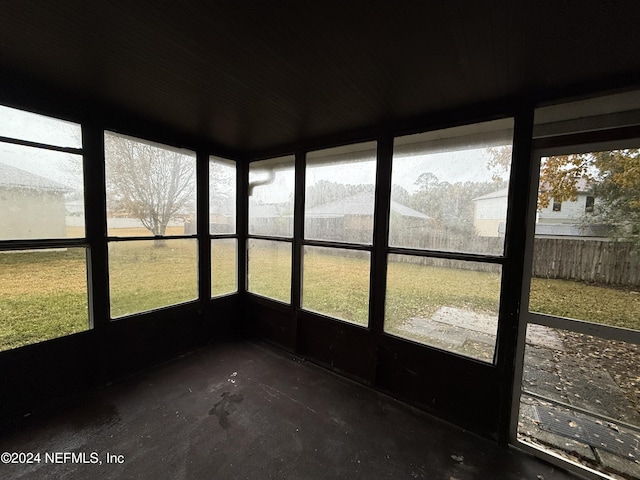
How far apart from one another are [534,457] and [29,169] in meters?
4.75

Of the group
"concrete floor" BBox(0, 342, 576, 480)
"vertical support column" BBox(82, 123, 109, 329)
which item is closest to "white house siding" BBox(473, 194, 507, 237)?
"concrete floor" BBox(0, 342, 576, 480)

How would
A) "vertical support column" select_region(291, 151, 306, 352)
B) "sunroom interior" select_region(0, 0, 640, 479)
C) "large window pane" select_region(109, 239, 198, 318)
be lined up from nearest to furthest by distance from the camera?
"sunroom interior" select_region(0, 0, 640, 479) → "large window pane" select_region(109, 239, 198, 318) → "vertical support column" select_region(291, 151, 306, 352)

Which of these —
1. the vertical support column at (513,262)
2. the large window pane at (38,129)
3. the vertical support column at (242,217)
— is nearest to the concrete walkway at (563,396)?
the vertical support column at (513,262)

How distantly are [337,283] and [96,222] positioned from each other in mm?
2589

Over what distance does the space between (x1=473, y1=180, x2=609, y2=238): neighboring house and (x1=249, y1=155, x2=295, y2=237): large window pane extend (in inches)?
86.1

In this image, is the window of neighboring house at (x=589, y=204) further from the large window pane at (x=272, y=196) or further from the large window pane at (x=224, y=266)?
the large window pane at (x=224, y=266)

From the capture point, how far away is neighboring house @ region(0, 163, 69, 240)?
82.3 inches

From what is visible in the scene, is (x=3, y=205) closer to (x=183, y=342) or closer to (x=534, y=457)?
(x=183, y=342)

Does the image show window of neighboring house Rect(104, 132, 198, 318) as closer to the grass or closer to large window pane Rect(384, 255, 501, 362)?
the grass

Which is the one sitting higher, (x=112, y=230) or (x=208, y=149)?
(x=208, y=149)

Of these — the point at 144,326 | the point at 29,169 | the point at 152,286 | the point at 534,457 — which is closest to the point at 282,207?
the point at 152,286

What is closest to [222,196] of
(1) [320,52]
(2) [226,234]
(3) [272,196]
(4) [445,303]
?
(2) [226,234]

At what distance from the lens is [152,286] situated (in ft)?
10.1

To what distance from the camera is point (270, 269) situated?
3746 millimetres
